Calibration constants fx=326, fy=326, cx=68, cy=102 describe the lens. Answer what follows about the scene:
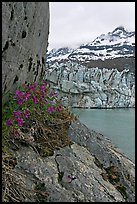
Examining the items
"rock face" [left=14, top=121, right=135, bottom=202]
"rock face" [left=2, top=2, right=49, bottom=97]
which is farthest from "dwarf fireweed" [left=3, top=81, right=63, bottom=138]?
"rock face" [left=14, top=121, right=135, bottom=202]

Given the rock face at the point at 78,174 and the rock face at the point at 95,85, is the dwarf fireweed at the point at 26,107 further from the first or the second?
the rock face at the point at 95,85

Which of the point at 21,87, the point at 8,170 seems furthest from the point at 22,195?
the point at 21,87

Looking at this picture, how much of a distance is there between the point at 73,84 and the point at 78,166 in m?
44.1

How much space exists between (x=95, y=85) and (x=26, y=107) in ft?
147

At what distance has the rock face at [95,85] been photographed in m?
46.3

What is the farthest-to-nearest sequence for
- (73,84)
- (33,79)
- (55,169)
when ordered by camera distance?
(73,84) → (33,79) → (55,169)

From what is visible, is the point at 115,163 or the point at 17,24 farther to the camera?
the point at 115,163

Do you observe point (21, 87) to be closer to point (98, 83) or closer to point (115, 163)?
point (115, 163)

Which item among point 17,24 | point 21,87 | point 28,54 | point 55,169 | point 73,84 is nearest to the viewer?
point 55,169

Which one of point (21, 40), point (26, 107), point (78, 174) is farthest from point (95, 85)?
point (78, 174)

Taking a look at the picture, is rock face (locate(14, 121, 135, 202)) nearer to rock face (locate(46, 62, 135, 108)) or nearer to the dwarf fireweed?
the dwarf fireweed

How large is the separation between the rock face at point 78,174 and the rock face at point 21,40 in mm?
781

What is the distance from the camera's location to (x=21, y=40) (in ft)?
10.8

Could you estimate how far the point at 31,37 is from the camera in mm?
3646
